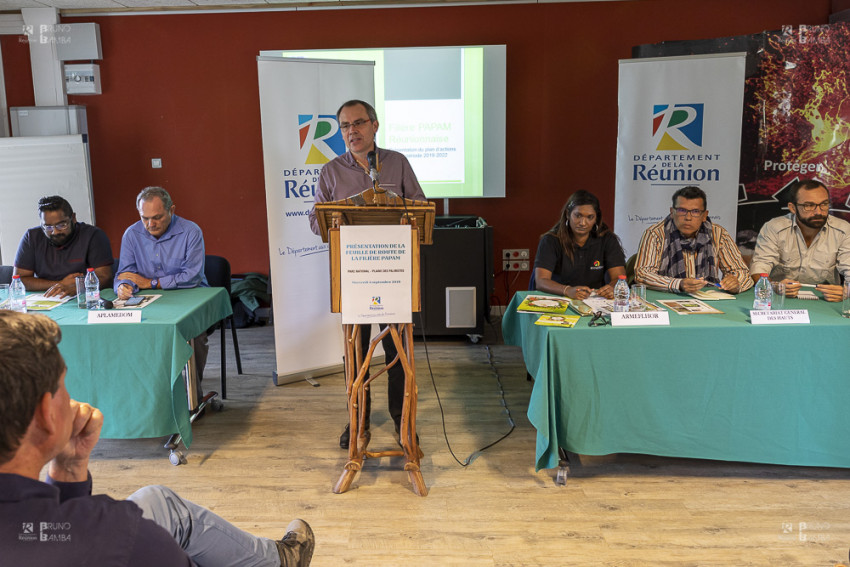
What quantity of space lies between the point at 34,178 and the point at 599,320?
4.83 m

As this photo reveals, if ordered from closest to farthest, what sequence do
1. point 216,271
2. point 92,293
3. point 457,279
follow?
1. point 92,293
2. point 216,271
3. point 457,279

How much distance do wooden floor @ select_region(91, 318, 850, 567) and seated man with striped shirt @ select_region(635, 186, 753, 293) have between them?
0.97 metres

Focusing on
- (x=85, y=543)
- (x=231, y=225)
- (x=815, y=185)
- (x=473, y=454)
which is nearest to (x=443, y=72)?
(x=231, y=225)

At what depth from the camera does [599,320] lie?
115 inches

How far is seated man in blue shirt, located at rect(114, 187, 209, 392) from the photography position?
3648 mm

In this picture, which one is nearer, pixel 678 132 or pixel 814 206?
pixel 814 206

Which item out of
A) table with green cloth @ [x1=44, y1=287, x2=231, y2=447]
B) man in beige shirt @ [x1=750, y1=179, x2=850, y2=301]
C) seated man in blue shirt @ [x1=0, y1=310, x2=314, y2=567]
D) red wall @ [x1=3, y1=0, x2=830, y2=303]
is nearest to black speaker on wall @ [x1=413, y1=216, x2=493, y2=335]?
red wall @ [x1=3, y1=0, x2=830, y2=303]

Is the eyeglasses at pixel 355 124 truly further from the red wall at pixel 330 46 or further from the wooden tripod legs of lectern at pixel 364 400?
the red wall at pixel 330 46

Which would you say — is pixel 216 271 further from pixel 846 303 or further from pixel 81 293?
pixel 846 303

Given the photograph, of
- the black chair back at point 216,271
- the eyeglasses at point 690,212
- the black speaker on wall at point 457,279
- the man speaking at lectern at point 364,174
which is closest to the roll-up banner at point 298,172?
the black chair back at point 216,271

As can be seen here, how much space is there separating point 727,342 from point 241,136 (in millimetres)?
4424

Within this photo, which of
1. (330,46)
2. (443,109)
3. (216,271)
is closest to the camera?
(216,271)

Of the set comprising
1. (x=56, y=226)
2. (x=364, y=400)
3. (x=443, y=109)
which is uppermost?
(x=443, y=109)

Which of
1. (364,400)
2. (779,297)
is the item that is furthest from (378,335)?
(779,297)
